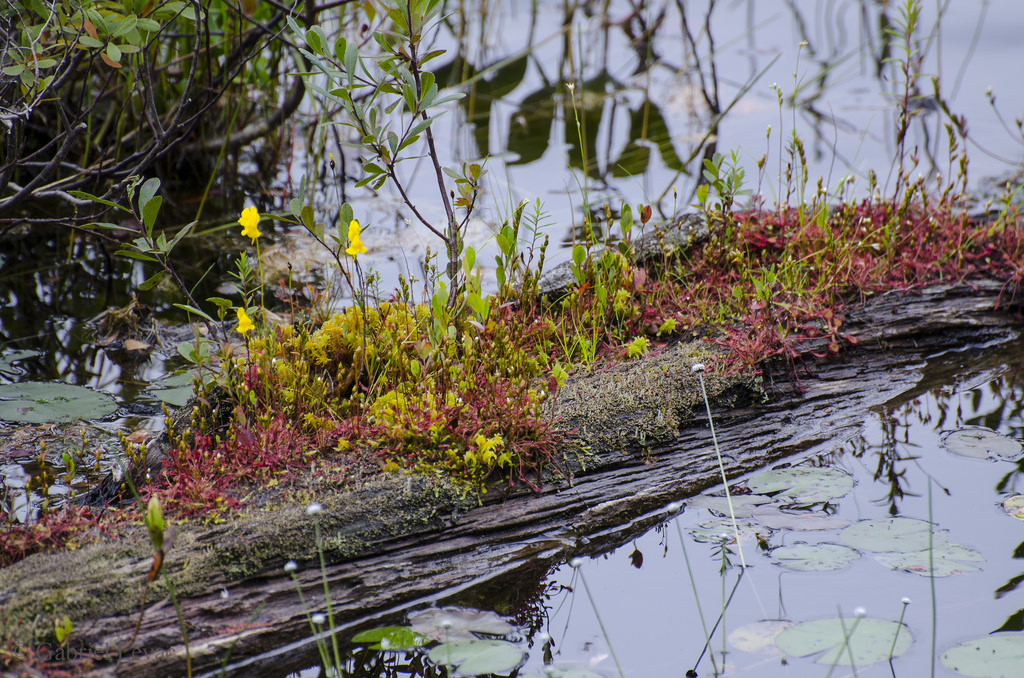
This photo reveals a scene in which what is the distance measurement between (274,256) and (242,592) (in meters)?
2.97

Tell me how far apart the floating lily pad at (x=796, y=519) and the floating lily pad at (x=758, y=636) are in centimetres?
46

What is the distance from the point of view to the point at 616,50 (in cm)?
852

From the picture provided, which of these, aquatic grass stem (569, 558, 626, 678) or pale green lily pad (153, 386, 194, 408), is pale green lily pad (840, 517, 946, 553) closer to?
aquatic grass stem (569, 558, 626, 678)

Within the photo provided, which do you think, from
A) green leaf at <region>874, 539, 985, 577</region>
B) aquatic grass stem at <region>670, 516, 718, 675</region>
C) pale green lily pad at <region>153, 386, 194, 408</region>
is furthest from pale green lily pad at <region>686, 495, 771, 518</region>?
pale green lily pad at <region>153, 386, 194, 408</region>

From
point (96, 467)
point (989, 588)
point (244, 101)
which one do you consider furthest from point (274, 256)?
point (989, 588)

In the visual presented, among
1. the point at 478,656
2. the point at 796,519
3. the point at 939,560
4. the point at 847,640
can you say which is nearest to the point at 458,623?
the point at 478,656

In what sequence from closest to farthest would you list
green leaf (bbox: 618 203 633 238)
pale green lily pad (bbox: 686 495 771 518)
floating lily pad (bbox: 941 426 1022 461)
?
pale green lily pad (bbox: 686 495 771 518) < floating lily pad (bbox: 941 426 1022 461) < green leaf (bbox: 618 203 633 238)

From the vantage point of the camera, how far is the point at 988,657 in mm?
2105

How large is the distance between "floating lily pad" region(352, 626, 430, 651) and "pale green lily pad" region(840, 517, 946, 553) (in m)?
1.42

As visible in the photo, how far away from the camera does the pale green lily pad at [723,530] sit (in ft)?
8.56

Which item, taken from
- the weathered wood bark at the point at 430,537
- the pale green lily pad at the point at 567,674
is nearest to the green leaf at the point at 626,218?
the weathered wood bark at the point at 430,537

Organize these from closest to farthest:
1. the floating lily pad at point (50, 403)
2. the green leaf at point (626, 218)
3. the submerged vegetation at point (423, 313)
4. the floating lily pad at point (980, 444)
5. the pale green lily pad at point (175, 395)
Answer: the submerged vegetation at point (423, 313) → the floating lily pad at point (980, 444) → the floating lily pad at point (50, 403) → the pale green lily pad at point (175, 395) → the green leaf at point (626, 218)

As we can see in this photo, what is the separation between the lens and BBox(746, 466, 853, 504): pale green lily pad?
9.18ft

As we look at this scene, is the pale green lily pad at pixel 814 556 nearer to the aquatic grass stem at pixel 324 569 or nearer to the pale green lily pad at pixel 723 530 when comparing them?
the pale green lily pad at pixel 723 530
